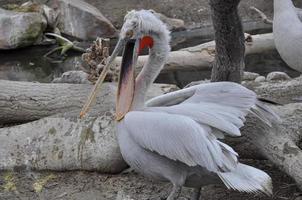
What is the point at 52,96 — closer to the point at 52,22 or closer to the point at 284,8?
the point at 284,8

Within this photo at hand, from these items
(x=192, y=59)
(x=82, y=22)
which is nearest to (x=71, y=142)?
(x=192, y=59)

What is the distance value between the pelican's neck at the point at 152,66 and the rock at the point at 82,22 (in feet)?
23.5

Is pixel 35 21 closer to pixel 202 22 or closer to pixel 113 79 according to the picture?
pixel 202 22

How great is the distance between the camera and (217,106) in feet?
9.39

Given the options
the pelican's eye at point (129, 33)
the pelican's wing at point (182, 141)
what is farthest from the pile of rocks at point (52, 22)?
the pelican's wing at point (182, 141)

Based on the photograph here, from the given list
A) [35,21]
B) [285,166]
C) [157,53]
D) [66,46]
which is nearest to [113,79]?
[157,53]

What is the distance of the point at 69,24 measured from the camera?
1032 cm

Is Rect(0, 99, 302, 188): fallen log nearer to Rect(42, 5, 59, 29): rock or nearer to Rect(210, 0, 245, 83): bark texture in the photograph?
Rect(210, 0, 245, 83): bark texture

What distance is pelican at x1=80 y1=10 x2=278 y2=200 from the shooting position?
263cm

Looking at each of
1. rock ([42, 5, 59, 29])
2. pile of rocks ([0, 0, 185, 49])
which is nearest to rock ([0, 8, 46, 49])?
pile of rocks ([0, 0, 185, 49])

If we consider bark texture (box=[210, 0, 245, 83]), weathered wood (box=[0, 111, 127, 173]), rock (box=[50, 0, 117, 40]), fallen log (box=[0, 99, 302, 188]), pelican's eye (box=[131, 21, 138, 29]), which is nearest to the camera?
pelican's eye (box=[131, 21, 138, 29])

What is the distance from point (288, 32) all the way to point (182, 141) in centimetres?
201

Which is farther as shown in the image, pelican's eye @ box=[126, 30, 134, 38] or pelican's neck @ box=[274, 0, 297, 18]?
pelican's neck @ box=[274, 0, 297, 18]

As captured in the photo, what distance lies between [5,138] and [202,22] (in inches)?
286
